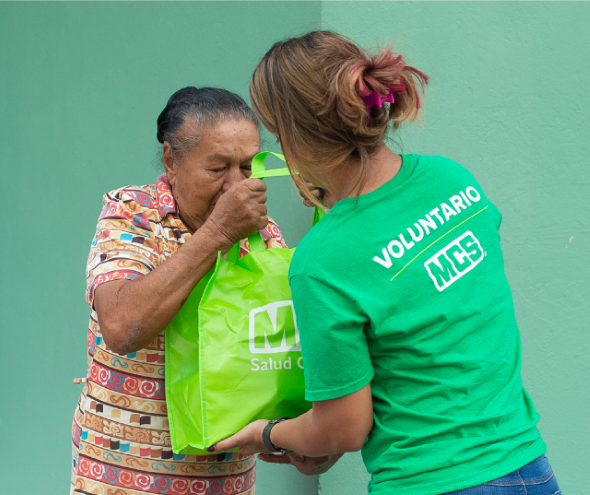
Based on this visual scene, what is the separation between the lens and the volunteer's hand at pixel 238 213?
5.11ft

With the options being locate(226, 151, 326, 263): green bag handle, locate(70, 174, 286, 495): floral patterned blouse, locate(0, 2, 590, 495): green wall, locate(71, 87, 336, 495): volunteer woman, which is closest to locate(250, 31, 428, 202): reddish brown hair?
locate(226, 151, 326, 263): green bag handle

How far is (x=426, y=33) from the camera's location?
236cm

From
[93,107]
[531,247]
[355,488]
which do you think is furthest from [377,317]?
[93,107]

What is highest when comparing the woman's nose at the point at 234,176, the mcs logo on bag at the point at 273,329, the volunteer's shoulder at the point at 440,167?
the woman's nose at the point at 234,176

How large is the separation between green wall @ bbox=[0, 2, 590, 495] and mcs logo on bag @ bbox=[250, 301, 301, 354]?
105cm

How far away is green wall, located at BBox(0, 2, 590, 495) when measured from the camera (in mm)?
2236

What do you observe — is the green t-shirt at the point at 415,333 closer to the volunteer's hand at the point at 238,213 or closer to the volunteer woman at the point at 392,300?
the volunteer woman at the point at 392,300

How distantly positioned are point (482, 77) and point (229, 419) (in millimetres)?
1566

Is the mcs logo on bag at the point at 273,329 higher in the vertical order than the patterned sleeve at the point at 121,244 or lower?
lower

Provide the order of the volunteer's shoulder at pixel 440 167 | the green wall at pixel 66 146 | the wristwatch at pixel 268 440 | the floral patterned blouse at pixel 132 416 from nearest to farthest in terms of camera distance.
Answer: the volunteer's shoulder at pixel 440 167, the wristwatch at pixel 268 440, the floral patterned blouse at pixel 132 416, the green wall at pixel 66 146

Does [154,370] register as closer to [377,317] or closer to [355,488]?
[377,317]

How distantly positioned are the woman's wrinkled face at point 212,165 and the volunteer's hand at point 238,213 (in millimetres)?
178

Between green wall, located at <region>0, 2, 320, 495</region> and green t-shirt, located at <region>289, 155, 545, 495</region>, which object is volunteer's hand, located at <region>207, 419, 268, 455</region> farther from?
green wall, located at <region>0, 2, 320, 495</region>

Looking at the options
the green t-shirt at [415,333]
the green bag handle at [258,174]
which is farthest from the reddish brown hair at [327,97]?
the green bag handle at [258,174]
